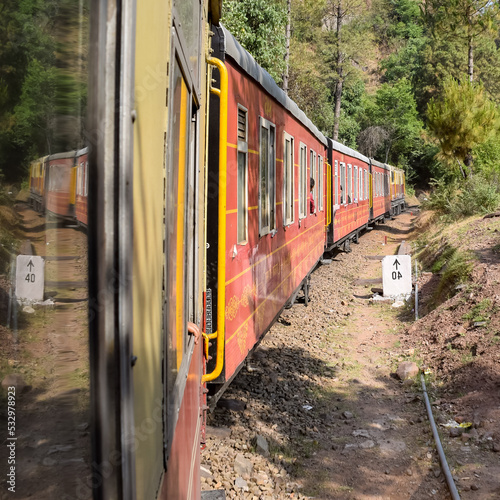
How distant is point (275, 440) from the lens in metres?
6.00

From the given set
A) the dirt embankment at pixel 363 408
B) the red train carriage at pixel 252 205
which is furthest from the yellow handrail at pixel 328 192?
the red train carriage at pixel 252 205

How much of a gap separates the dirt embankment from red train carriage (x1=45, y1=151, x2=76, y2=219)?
429cm

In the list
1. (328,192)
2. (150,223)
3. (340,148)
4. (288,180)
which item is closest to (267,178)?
(288,180)

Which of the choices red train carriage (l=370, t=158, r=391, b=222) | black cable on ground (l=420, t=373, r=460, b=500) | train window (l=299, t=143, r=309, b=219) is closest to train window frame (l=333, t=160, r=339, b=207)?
train window (l=299, t=143, r=309, b=219)

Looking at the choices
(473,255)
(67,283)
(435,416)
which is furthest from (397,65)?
(67,283)

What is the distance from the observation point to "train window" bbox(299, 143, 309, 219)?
31.1ft

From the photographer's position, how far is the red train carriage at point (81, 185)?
0.94 meters

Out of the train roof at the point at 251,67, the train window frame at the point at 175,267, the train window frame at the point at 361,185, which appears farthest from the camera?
the train window frame at the point at 361,185

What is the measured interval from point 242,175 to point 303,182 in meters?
4.68

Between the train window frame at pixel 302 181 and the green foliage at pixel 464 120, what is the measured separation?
17360mm

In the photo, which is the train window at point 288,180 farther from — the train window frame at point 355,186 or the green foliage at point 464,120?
the green foliage at point 464,120

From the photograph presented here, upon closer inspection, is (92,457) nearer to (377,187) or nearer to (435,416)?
(435,416)

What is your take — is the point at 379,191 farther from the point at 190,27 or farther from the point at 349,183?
the point at 190,27

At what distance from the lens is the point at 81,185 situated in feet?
3.12
